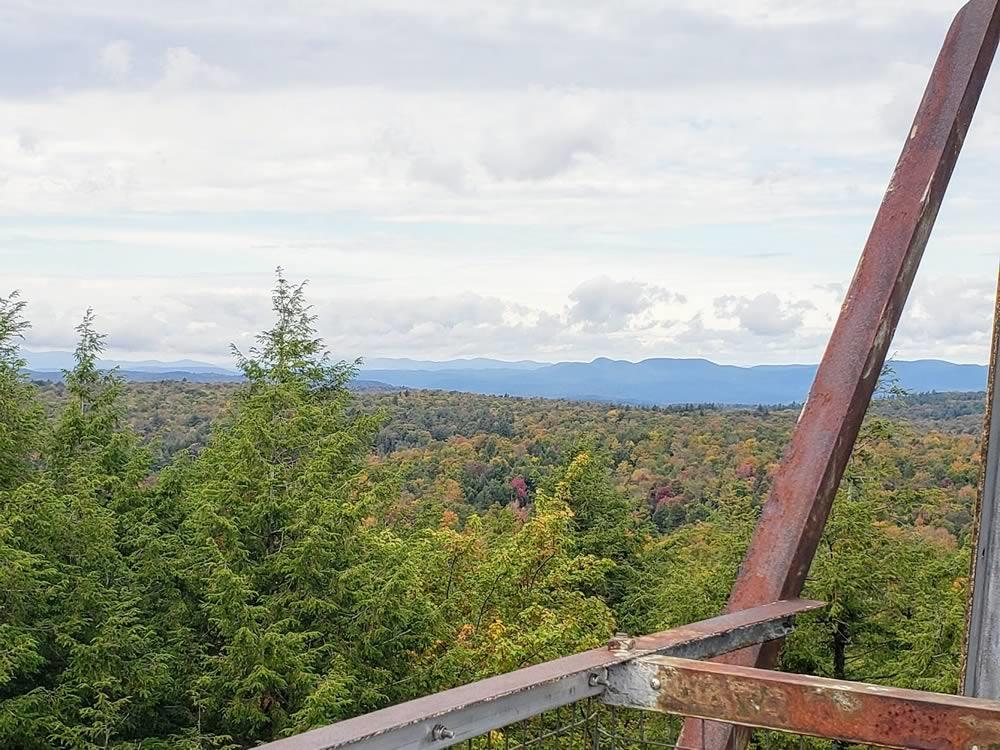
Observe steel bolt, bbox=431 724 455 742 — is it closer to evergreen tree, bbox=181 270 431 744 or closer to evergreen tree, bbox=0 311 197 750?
evergreen tree, bbox=181 270 431 744

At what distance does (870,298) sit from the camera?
239cm

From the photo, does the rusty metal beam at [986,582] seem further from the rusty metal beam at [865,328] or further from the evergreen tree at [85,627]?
the evergreen tree at [85,627]

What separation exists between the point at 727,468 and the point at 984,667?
95.0 ft

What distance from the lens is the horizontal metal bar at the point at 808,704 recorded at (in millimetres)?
1557

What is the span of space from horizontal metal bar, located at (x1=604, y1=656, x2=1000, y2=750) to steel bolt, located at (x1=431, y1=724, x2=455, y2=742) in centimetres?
46

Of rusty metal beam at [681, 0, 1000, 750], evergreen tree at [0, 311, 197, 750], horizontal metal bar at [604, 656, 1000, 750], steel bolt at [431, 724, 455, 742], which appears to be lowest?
evergreen tree at [0, 311, 197, 750]

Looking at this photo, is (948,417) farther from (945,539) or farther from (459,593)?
(459,593)

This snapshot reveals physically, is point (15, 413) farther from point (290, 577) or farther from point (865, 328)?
point (865, 328)

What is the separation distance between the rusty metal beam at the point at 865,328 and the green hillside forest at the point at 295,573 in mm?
9483

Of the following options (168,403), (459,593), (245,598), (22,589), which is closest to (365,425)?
(459,593)

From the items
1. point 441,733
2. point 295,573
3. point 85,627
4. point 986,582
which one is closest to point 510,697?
point 441,733

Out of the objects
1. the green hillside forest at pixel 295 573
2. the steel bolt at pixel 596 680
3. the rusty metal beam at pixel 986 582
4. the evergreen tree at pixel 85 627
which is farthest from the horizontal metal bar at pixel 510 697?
the evergreen tree at pixel 85 627

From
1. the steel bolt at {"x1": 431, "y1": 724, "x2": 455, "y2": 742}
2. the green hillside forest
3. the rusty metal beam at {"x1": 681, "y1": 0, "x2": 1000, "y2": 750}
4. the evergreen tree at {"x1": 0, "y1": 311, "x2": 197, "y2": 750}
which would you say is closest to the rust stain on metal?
the rusty metal beam at {"x1": 681, "y1": 0, "x2": 1000, "y2": 750}

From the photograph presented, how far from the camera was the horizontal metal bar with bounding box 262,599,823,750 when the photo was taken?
47.7 inches
